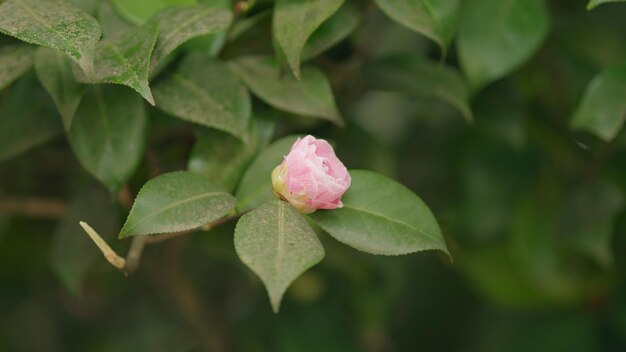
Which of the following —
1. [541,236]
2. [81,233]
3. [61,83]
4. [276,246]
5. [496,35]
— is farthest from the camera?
[541,236]

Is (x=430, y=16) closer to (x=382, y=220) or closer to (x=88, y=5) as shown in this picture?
(x=382, y=220)

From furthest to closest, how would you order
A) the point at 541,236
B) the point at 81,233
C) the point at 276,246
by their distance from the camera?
the point at 541,236 < the point at 81,233 < the point at 276,246

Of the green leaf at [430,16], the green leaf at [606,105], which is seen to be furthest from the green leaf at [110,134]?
the green leaf at [606,105]

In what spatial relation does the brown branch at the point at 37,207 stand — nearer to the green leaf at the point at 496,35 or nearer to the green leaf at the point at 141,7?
the green leaf at the point at 141,7

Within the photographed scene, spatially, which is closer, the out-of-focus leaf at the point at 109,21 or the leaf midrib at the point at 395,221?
the leaf midrib at the point at 395,221

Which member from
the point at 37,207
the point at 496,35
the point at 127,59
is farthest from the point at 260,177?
the point at 37,207

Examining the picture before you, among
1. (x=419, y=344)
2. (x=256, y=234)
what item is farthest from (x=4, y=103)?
(x=419, y=344)
